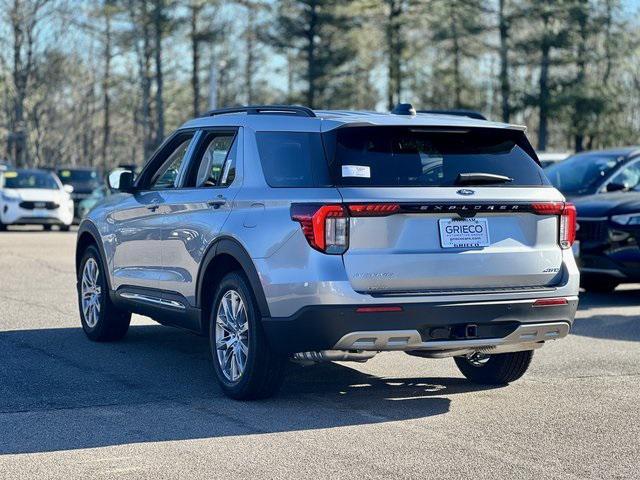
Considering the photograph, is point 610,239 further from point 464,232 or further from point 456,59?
point 456,59

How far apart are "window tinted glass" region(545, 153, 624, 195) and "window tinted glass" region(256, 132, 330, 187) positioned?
8.24 meters

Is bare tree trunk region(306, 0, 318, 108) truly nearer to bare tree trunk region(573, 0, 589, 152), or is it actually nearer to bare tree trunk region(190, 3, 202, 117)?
bare tree trunk region(190, 3, 202, 117)

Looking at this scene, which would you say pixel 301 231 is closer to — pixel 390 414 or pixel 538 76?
pixel 390 414

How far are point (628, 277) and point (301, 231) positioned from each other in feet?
24.5

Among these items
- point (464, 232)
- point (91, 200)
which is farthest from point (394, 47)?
point (464, 232)

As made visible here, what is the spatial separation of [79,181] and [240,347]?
1320 inches

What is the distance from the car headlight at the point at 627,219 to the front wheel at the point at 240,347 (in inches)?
272

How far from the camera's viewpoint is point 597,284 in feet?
47.4

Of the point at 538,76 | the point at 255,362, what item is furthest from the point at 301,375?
the point at 538,76

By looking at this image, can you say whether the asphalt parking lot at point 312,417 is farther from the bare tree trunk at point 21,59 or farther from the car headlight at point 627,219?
the bare tree trunk at point 21,59

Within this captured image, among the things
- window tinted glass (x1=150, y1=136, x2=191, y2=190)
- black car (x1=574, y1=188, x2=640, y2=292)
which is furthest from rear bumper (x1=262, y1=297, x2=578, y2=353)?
black car (x1=574, y1=188, x2=640, y2=292)

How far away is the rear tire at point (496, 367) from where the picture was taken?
8.00 meters

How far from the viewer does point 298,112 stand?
297 inches

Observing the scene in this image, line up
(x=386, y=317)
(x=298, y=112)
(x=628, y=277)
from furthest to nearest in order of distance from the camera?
(x=628, y=277) < (x=298, y=112) < (x=386, y=317)
